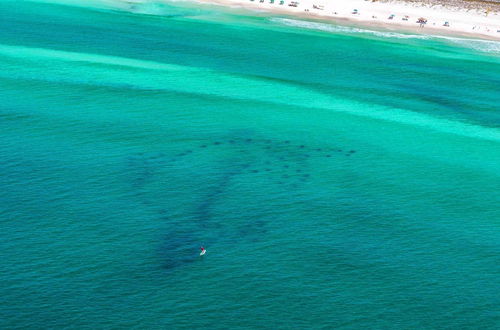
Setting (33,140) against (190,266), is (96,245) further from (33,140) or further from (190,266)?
(33,140)

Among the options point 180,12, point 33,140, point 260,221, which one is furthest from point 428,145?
point 180,12

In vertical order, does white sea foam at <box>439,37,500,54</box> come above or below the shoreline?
below

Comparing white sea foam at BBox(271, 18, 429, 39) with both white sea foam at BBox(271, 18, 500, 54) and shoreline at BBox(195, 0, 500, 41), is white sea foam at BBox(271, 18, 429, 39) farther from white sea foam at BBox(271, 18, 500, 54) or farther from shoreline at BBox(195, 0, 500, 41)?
shoreline at BBox(195, 0, 500, 41)

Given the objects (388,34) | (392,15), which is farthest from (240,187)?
(392,15)

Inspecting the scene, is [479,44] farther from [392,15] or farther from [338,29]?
[338,29]

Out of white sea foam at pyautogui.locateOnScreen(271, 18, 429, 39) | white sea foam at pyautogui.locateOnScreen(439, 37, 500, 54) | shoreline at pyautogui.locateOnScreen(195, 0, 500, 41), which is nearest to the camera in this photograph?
white sea foam at pyautogui.locateOnScreen(439, 37, 500, 54)

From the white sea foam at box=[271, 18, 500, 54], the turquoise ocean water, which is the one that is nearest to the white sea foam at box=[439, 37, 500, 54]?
the white sea foam at box=[271, 18, 500, 54]
